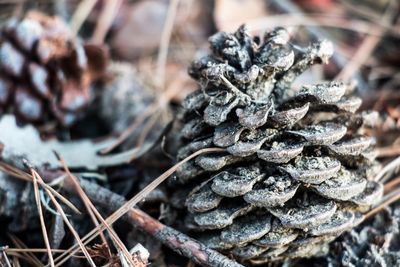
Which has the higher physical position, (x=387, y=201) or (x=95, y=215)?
(x=387, y=201)

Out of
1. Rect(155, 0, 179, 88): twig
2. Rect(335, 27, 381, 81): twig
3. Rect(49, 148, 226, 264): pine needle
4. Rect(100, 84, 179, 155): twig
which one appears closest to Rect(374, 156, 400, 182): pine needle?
Rect(49, 148, 226, 264): pine needle

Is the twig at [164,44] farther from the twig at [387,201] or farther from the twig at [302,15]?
the twig at [387,201]

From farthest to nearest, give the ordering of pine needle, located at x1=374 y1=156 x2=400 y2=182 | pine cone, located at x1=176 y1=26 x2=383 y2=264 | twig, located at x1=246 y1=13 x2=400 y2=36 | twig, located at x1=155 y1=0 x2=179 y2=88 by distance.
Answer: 1. twig, located at x1=246 y1=13 x2=400 y2=36
2. twig, located at x1=155 y1=0 x2=179 y2=88
3. pine needle, located at x1=374 y1=156 x2=400 y2=182
4. pine cone, located at x1=176 y1=26 x2=383 y2=264

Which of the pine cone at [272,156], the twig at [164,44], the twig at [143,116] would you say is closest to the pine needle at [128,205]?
the pine cone at [272,156]

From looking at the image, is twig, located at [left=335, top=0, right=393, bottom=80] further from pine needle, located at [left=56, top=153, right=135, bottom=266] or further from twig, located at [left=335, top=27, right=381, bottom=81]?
pine needle, located at [left=56, top=153, right=135, bottom=266]

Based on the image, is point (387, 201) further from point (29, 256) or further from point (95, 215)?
point (29, 256)

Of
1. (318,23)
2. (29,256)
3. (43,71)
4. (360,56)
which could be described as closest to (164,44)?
(43,71)

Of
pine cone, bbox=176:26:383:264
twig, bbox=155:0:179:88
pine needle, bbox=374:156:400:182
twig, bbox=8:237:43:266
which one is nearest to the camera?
pine cone, bbox=176:26:383:264
